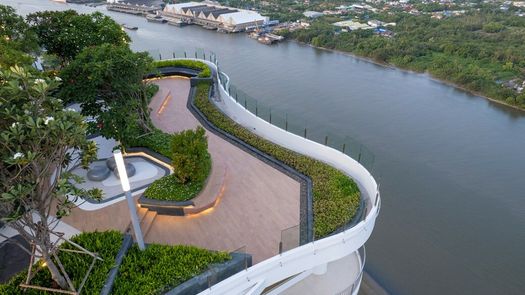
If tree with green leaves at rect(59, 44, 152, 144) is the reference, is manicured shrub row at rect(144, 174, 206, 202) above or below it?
below

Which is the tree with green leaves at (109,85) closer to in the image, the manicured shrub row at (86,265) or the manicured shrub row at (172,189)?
the manicured shrub row at (172,189)

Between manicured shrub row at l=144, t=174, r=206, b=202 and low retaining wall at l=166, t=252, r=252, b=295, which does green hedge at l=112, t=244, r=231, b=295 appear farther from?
manicured shrub row at l=144, t=174, r=206, b=202

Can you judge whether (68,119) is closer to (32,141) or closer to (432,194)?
(32,141)

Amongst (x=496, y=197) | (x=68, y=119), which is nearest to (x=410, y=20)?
(x=496, y=197)

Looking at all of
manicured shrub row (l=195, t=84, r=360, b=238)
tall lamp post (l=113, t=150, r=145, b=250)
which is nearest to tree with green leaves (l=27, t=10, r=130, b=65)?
manicured shrub row (l=195, t=84, r=360, b=238)

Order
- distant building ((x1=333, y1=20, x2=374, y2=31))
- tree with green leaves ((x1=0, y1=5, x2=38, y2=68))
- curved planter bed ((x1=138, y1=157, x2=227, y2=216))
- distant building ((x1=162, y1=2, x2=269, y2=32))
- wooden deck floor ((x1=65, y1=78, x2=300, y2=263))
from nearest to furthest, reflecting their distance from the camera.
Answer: wooden deck floor ((x1=65, y1=78, x2=300, y2=263)) < curved planter bed ((x1=138, y1=157, x2=227, y2=216)) < tree with green leaves ((x1=0, y1=5, x2=38, y2=68)) < distant building ((x1=333, y1=20, x2=374, y2=31)) < distant building ((x1=162, y1=2, x2=269, y2=32))

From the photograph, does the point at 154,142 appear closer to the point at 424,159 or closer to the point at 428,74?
the point at 424,159

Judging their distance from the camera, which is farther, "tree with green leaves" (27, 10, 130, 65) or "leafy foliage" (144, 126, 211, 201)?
"tree with green leaves" (27, 10, 130, 65)
